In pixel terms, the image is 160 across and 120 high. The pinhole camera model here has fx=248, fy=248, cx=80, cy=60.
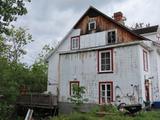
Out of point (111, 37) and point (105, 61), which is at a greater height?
point (111, 37)

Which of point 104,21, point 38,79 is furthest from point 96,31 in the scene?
point 38,79

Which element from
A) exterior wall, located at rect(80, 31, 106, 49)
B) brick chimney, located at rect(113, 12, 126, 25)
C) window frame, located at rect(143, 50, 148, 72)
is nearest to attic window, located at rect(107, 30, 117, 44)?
exterior wall, located at rect(80, 31, 106, 49)

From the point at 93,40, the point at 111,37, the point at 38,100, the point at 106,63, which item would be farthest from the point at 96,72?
the point at 38,100

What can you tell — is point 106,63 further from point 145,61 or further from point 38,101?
point 38,101

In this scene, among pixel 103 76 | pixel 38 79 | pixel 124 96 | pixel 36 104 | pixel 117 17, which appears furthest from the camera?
pixel 38 79

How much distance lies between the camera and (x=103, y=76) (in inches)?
842

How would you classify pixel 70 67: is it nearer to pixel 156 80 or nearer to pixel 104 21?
pixel 104 21

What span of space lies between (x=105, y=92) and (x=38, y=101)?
20.6ft

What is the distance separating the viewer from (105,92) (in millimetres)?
21031

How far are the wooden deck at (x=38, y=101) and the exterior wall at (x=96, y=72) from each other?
199cm

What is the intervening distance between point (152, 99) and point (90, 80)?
564 cm

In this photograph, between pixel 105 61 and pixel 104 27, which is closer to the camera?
pixel 105 61

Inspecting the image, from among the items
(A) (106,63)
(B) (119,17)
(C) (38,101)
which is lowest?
(C) (38,101)

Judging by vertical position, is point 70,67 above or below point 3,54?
below
